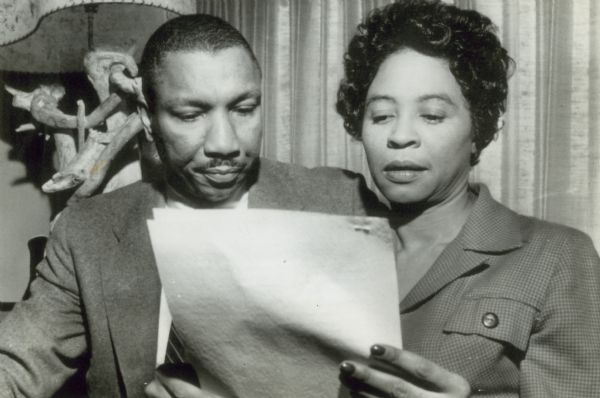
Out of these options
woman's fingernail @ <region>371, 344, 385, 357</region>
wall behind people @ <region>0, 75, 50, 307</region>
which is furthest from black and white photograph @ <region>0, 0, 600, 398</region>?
wall behind people @ <region>0, 75, 50, 307</region>

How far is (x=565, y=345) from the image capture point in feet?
2.96

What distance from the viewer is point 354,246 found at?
695 millimetres

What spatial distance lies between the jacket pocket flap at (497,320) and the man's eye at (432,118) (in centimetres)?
25

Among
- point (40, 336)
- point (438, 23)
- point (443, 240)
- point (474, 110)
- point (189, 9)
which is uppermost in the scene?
point (189, 9)

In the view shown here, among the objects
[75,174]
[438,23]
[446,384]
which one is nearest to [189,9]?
[75,174]

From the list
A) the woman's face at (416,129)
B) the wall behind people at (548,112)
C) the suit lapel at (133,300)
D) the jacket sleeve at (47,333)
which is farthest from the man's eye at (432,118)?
the wall behind people at (548,112)

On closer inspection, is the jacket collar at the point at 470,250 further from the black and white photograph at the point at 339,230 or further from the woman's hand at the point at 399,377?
the woman's hand at the point at 399,377

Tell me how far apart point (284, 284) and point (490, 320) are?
1.13 ft

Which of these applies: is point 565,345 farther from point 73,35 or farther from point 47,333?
point 73,35

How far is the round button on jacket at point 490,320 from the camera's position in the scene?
36.0 inches

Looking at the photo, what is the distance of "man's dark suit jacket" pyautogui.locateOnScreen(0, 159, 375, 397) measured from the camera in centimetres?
111

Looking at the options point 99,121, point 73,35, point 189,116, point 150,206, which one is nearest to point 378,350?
point 189,116

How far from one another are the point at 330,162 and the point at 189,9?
2.03 ft

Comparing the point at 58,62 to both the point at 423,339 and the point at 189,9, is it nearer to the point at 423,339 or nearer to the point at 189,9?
the point at 189,9
